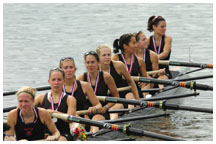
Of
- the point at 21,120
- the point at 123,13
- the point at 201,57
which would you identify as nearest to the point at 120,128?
the point at 21,120

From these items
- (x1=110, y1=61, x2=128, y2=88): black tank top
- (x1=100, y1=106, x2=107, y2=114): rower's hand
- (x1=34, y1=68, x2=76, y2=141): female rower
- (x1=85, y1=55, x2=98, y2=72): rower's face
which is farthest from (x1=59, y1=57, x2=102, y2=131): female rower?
(x1=110, y1=61, x2=128, y2=88): black tank top

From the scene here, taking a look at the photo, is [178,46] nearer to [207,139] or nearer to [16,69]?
[16,69]

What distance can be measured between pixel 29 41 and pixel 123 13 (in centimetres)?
578

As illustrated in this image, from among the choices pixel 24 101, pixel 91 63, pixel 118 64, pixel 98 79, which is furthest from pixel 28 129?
pixel 118 64

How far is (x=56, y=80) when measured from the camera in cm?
713

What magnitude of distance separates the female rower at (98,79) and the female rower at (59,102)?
32.8 inches

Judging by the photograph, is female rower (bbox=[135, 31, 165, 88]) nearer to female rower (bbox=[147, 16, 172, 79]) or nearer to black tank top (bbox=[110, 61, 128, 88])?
female rower (bbox=[147, 16, 172, 79])

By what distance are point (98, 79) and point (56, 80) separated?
132 cm

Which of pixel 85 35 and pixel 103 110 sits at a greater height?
pixel 85 35

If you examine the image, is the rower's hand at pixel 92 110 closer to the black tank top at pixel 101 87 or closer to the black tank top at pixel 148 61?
the black tank top at pixel 101 87

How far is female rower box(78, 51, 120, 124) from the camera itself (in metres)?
8.04

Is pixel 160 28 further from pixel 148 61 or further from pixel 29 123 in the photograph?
pixel 29 123

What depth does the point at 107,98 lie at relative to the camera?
27.1 feet

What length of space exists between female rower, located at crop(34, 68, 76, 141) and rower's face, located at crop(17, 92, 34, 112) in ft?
2.33
